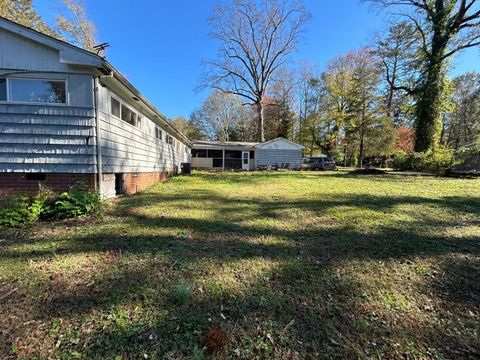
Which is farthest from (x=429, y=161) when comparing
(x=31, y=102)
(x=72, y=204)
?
(x=31, y=102)

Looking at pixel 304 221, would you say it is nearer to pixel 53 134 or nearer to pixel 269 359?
pixel 269 359

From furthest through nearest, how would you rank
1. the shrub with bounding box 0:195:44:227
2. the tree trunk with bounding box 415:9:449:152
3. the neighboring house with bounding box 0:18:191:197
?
the tree trunk with bounding box 415:9:449:152, the neighboring house with bounding box 0:18:191:197, the shrub with bounding box 0:195:44:227

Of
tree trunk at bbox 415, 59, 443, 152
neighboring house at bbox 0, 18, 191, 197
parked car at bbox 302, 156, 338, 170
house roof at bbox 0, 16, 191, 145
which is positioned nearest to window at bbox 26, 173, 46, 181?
neighboring house at bbox 0, 18, 191, 197

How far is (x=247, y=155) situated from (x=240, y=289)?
23.9 metres

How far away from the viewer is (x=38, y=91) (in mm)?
5809

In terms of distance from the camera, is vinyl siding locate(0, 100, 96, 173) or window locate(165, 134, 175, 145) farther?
window locate(165, 134, 175, 145)

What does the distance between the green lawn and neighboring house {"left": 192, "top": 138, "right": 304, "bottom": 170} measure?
2054 cm

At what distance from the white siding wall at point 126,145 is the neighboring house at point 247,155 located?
1285cm

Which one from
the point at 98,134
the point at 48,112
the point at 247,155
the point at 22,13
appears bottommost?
the point at 98,134

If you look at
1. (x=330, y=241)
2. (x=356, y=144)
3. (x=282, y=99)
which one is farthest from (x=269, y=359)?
(x=282, y=99)

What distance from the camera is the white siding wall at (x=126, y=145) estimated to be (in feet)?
20.7

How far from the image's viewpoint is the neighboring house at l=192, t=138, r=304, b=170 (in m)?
25.4

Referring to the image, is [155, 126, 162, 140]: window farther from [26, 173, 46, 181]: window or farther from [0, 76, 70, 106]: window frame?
[26, 173, 46, 181]: window

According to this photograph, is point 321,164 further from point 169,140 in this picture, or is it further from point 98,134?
point 98,134
